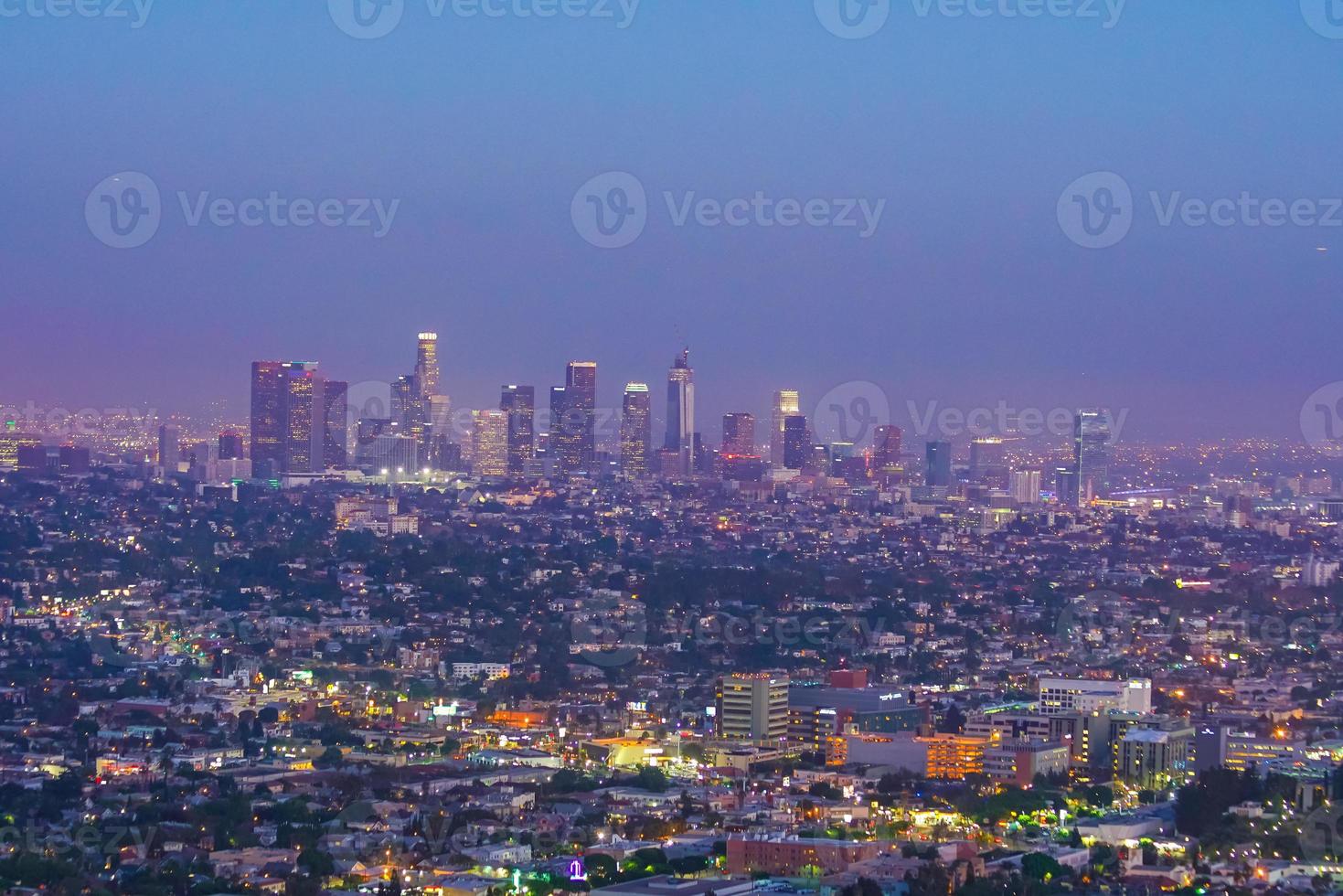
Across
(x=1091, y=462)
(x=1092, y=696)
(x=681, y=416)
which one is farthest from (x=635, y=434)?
(x=1092, y=696)

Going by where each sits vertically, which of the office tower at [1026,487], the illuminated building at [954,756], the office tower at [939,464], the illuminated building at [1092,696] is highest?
the office tower at [939,464]

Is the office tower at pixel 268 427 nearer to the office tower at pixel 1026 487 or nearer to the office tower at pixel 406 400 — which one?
the office tower at pixel 406 400

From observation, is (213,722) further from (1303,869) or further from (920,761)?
(1303,869)

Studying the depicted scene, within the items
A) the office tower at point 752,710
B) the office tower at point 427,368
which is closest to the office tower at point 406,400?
the office tower at point 427,368

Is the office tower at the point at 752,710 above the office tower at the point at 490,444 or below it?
below

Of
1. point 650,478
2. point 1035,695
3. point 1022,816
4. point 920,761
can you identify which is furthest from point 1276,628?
point 650,478

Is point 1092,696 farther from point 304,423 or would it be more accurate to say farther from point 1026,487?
point 304,423
